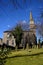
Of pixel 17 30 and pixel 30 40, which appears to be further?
pixel 30 40

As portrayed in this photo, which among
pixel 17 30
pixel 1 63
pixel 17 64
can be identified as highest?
pixel 17 30

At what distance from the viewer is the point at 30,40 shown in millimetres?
91938

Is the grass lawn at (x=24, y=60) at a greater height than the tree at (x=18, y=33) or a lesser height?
lesser

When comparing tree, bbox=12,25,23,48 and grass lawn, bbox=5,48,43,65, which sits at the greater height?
tree, bbox=12,25,23,48

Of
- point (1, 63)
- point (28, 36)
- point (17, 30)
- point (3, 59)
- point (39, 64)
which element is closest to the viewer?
point (1, 63)

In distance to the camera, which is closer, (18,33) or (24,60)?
(24,60)

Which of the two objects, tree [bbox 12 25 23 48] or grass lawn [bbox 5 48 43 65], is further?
tree [bbox 12 25 23 48]

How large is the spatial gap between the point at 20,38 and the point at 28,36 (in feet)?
70.2

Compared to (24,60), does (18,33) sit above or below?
above

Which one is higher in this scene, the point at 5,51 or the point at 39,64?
the point at 5,51

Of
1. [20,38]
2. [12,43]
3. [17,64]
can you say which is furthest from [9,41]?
[17,64]

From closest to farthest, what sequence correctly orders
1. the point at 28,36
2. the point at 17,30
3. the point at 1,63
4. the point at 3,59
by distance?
the point at 1,63 < the point at 3,59 < the point at 17,30 < the point at 28,36

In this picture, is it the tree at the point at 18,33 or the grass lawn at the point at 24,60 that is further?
the tree at the point at 18,33

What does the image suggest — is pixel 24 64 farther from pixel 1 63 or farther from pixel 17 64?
pixel 1 63
